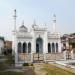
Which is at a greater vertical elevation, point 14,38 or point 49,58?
point 14,38

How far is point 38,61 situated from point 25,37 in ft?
37.5

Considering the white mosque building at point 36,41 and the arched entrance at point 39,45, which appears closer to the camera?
the white mosque building at point 36,41

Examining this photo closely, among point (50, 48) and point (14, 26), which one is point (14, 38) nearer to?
point (14, 26)

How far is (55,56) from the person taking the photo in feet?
90.6

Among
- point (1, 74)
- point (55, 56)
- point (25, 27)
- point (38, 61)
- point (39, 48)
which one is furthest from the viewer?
point (25, 27)

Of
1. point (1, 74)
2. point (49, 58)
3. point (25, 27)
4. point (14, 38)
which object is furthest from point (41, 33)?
point (1, 74)

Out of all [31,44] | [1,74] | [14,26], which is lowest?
[1,74]

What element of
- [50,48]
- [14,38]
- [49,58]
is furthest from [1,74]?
[50,48]

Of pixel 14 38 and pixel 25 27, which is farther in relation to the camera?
pixel 25 27

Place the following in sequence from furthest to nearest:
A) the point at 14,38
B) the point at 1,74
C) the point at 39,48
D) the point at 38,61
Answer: the point at 39,48, the point at 14,38, the point at 38,61, the point at 1,74

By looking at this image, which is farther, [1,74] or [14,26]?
[14,26]

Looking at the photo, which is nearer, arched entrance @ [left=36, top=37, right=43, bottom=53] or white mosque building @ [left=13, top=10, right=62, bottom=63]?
white mosque building @ [left=13, top=10, right=62, bottom=63]

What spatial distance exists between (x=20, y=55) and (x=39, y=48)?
13001mm

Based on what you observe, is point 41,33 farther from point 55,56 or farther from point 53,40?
point 55,56
